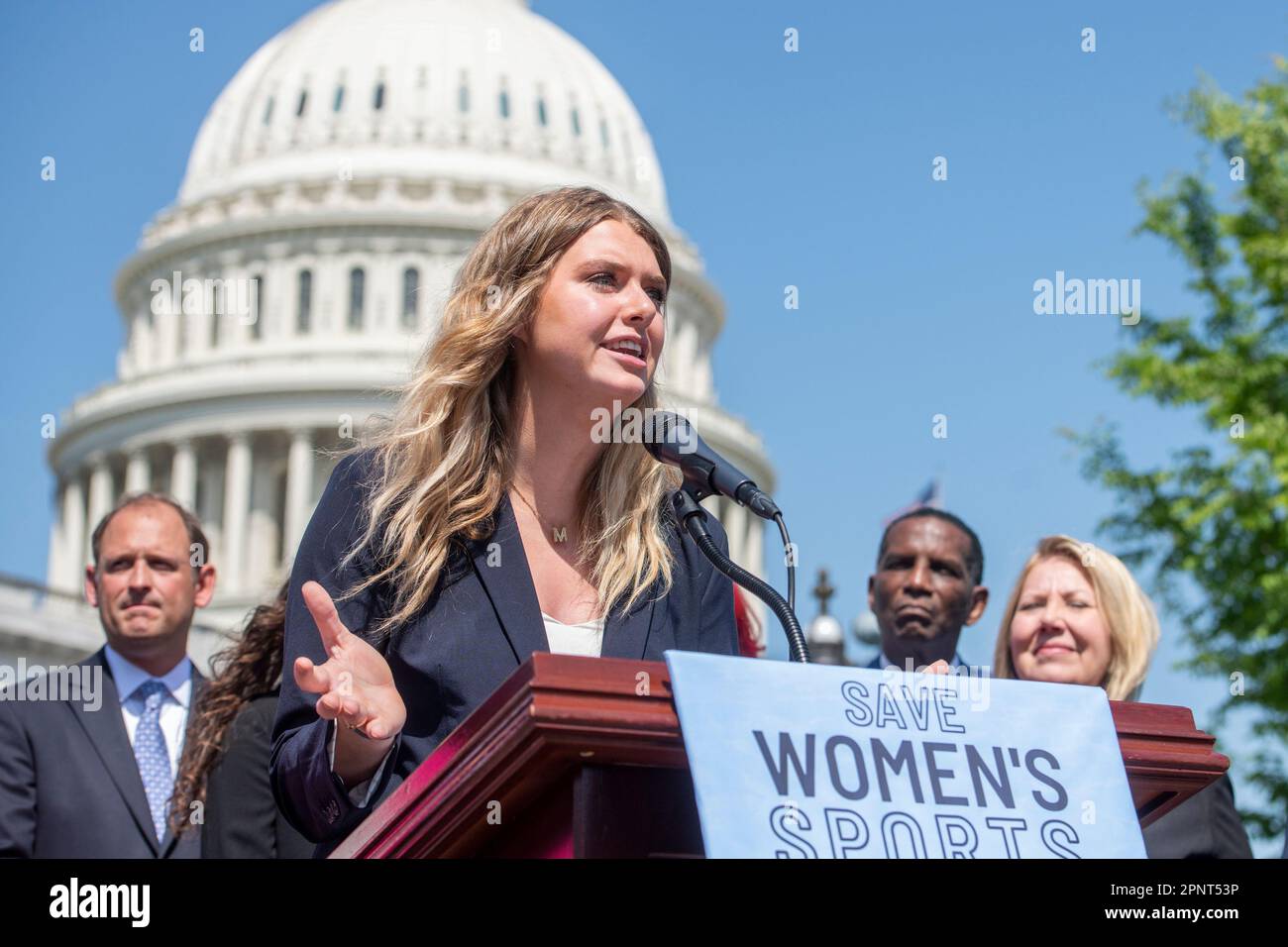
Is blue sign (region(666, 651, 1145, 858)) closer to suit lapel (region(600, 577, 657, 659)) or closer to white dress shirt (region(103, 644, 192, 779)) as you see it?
suit lapel (region(600, 577, 657, 659))

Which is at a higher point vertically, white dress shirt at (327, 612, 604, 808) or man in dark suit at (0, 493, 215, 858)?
man in dark suit at (0, 493, 215, 858)

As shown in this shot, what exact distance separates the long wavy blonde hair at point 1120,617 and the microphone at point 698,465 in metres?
2.59

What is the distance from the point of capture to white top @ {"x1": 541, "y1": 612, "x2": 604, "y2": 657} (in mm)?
3949

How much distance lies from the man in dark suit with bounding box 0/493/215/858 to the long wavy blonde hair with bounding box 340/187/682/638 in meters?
2.32

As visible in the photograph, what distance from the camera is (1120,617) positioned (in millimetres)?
6336

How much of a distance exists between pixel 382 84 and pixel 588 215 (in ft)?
261

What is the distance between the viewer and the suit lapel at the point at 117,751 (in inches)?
249

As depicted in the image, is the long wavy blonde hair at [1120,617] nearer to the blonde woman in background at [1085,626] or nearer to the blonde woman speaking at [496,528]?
the blonde woman in background at [1085,626]

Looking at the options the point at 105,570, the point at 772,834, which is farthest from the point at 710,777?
the point at 105,570

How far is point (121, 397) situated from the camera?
76.9 m

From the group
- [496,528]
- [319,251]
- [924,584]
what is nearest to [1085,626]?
[924,584]

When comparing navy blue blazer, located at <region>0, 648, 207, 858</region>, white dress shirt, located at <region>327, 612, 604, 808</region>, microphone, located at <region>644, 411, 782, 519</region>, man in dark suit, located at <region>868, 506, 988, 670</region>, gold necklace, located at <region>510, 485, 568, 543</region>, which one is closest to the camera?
microphone, located at <region>644, 411, 782, 519</region>

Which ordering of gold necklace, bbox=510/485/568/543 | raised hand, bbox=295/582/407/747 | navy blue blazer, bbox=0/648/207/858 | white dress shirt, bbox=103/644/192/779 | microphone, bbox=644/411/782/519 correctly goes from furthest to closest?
1. white dress shirt, bbox=103/644/192/779
2. navy blue blazer, bbox=0/648/207/858
3. gold necklace, bbox=510/485/568/543
4. microphone, bbox=644/411/782/519
5. raised hand, bbox=295/582/407/747

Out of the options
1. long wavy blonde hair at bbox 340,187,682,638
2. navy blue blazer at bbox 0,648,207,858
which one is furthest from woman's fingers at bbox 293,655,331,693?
navy blue blazer at bbox 0,648,207,858
